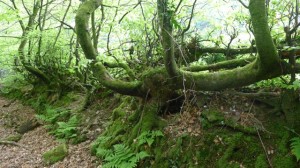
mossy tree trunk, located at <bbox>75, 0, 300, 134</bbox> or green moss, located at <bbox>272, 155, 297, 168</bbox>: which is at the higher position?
mossy tree trunk, located at <bbox>75, 0, 300, 134</bbox>

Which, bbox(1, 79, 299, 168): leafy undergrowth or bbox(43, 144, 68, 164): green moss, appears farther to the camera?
bbox(43, 144, 68, 164): green moss

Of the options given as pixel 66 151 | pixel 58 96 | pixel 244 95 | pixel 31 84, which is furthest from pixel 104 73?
pixel 31 84

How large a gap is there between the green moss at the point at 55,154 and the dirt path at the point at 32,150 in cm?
14

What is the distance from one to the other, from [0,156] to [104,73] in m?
4.25

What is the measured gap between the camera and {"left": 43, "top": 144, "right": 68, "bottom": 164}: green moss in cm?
737

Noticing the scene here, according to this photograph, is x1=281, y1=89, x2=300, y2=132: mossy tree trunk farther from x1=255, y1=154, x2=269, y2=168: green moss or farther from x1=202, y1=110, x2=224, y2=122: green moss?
x1=202, y1=110, x2=224, y2=122: green moss

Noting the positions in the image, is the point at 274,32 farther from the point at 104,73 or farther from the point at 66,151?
the point at 66,151

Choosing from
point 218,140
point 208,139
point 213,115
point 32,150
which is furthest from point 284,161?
point 32,150

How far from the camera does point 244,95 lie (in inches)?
220

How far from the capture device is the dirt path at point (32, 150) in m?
7.10

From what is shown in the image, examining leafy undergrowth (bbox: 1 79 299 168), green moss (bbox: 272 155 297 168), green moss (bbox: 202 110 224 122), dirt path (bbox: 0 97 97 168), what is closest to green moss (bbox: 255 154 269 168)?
leafy undergrowth (bbox: 1 79 299 168)

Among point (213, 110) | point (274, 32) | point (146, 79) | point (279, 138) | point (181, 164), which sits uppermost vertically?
point (274, 32)

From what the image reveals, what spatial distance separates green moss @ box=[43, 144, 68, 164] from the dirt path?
0.45 feet

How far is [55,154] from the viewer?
757 cm
